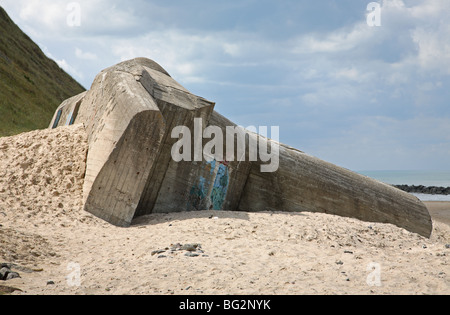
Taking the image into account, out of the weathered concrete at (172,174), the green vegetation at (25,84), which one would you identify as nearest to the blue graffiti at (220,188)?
the weathered concrete at (172,174)

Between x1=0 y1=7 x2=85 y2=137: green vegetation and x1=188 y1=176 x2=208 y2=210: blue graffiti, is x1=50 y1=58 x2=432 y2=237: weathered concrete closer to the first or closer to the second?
x1=188 y1=176 x2=208 y2=210: blue graffiti

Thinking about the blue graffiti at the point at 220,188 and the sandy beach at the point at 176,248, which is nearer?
the sandy beach at the point at 176,248

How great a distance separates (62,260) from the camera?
5.57 meters

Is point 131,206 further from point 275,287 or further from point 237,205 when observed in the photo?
point 275,287

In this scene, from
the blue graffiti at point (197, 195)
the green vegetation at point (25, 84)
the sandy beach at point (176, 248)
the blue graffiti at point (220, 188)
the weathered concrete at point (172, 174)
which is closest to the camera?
the sandy beach at point (176, 248)

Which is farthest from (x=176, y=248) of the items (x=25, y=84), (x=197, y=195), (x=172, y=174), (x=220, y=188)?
(x=25, y=84)

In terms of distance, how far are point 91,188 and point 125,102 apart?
1.62 m

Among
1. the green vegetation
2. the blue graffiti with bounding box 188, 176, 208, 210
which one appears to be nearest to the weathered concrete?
the blue graffiti with bounding box 188, 176, 208, 210

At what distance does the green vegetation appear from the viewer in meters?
24.1

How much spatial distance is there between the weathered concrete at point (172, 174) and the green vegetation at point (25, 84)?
13.3 metres

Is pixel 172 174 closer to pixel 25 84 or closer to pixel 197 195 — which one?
pixel 197 195

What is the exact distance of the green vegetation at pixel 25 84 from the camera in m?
24.1

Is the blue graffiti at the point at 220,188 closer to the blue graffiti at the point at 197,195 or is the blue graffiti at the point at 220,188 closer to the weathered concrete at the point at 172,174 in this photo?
the weathered concrete at the point at 172,174
